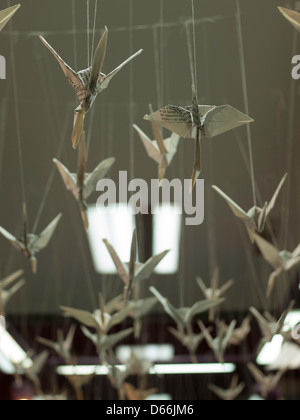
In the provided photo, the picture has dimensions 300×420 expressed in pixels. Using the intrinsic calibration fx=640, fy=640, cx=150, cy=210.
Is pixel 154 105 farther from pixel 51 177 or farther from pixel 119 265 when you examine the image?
pixel 119 265

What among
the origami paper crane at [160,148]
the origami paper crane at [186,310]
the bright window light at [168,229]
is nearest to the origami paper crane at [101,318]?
the origami paper crane at [186,310]

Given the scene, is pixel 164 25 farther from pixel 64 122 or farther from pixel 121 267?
pixel 121 267

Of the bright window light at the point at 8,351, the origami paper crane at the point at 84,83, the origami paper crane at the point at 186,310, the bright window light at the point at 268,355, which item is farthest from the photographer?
the bright window light at the point at 268,355

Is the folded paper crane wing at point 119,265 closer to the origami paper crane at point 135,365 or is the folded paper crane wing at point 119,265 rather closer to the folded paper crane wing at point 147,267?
the folded paper crane wing at point 147,267

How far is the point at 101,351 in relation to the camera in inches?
113

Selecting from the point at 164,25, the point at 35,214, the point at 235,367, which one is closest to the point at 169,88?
the point at 164,25

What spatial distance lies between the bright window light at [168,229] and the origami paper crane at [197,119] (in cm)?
230

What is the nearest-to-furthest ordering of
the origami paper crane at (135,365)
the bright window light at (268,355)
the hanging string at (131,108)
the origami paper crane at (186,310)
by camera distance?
the origami paper crane at (186,310)
the hanging string at (131,108)
the origami paper crane at (135,365)
the bright window light at (268,355)

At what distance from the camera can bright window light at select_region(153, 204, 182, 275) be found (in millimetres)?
4383

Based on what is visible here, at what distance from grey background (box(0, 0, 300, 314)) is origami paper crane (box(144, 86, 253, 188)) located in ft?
3.67

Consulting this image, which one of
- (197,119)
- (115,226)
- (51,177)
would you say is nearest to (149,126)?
(51,177)

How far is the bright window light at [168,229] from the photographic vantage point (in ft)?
14.4

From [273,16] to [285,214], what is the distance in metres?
1.80
